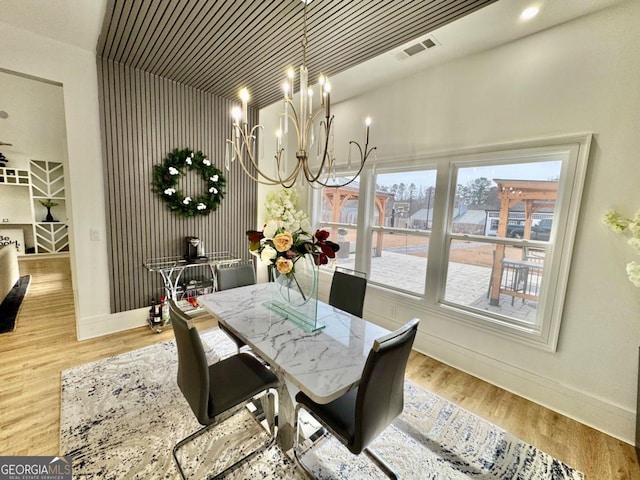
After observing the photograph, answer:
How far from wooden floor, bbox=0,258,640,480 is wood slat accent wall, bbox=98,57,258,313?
635mm

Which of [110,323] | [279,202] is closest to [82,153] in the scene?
[110,323]

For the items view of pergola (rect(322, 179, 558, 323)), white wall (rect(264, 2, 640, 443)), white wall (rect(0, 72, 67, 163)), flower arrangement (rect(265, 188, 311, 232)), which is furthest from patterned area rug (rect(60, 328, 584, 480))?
white wall (rect(0, 72, 67, 163))

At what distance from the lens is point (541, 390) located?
2164mm

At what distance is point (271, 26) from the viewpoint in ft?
6.94

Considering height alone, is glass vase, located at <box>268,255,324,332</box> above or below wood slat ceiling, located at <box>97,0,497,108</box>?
below

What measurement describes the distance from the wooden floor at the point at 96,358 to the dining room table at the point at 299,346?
1203mm

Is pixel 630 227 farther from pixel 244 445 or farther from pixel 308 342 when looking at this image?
pixel 244 445

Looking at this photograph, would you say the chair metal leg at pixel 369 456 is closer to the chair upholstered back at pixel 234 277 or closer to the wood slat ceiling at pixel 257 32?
the chair upholstered back at pixel 234 277

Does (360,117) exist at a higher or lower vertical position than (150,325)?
higher

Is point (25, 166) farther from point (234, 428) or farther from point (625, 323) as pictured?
point (625, 323)

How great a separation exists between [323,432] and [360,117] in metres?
3.31

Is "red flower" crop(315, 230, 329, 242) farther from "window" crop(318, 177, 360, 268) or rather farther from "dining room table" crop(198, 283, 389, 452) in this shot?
"window" crop(318, 177, 360, 268)

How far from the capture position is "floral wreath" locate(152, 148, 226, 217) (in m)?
3.22

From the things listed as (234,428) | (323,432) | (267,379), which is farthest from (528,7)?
(234,428)
